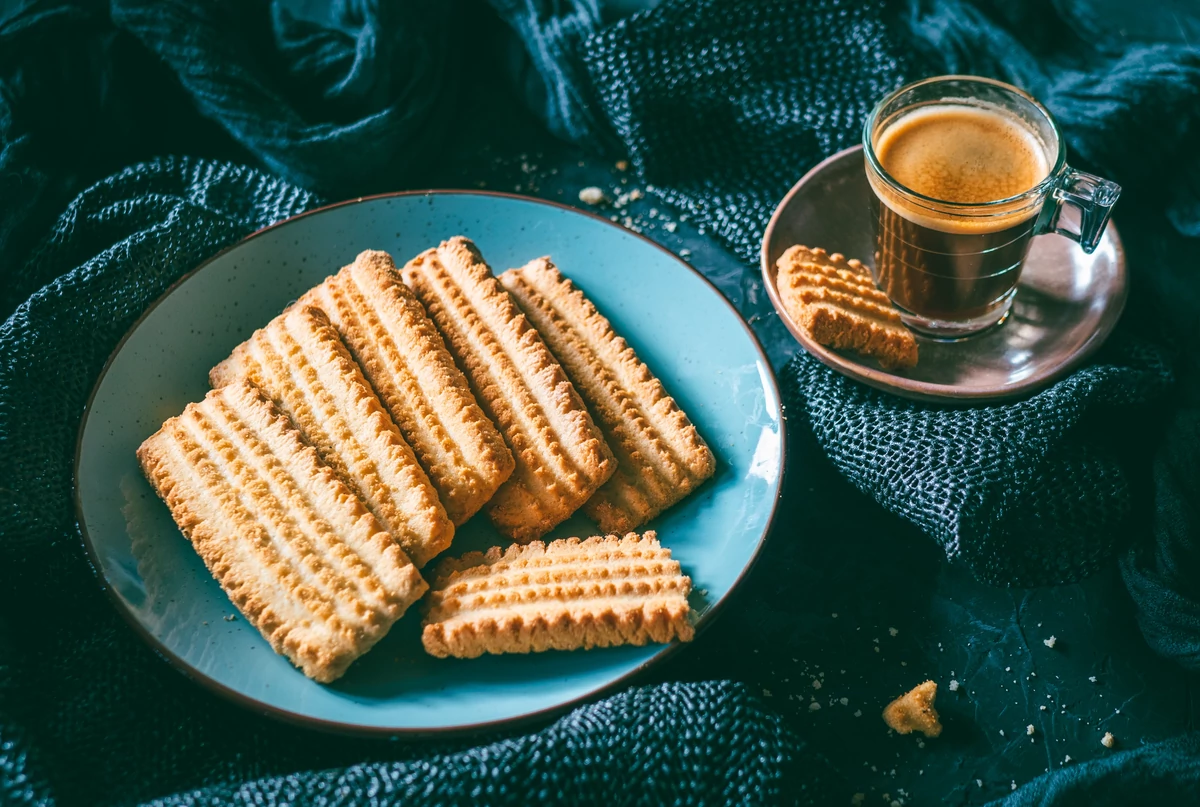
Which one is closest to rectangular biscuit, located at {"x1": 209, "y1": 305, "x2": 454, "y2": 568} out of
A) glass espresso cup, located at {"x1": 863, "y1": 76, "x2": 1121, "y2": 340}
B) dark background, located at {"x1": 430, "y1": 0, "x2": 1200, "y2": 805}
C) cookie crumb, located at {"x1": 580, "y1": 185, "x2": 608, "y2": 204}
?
dark background, located at {"x1": 430, "y1": 0, "x2": 1200, "y2": 805}

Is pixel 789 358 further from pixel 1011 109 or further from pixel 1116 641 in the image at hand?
pixel 1116 641

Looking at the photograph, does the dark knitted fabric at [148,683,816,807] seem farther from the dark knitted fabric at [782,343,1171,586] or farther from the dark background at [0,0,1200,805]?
the dark knitted fabric at [782,343,1171,586]

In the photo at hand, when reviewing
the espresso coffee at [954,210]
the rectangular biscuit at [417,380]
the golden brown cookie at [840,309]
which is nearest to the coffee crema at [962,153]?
the espresso coffee at [954,210]

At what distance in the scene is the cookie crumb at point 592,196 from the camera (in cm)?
181

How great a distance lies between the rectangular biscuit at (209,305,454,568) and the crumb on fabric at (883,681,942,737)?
0.58 metres

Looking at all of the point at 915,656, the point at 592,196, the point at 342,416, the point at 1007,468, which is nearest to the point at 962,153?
the point at 1007,468

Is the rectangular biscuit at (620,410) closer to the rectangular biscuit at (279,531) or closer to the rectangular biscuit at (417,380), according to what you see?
the rectangular biscuit at (417,380)

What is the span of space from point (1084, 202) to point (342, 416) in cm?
103

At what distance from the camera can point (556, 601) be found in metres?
1.24

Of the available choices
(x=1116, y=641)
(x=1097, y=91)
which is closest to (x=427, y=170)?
(x=1097, y=91)

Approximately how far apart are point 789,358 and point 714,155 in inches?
15.8

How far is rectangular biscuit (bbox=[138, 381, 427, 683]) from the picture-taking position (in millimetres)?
1221

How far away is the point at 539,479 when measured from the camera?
135cm

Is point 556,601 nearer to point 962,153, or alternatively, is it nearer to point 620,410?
point 620,410
